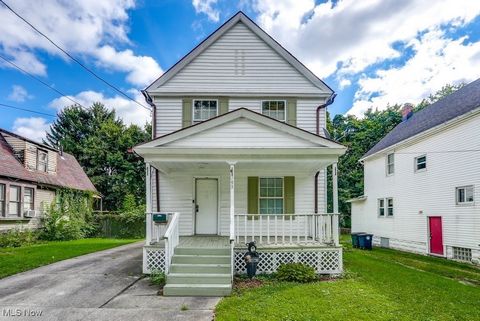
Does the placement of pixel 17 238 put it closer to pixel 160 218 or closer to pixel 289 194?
pixel 160 218

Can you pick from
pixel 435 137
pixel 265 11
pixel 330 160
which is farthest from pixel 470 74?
pixel 330 160

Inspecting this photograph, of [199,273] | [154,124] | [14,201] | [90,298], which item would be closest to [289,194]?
[199,273]

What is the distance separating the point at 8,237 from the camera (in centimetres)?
1480

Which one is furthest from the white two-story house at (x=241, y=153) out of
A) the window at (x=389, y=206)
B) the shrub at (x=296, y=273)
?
the window at (x=389, y=206)

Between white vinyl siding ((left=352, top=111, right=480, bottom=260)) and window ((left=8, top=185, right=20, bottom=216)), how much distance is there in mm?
20462

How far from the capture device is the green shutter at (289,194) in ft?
36.3

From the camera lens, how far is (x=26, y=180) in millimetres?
17094

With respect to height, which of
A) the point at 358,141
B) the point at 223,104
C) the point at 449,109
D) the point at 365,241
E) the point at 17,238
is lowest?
the point at 365,241

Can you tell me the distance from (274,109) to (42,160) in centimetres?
1597

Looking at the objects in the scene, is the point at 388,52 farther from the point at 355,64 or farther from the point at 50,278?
the point at 50,278

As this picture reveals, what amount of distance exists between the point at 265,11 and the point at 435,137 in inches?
387

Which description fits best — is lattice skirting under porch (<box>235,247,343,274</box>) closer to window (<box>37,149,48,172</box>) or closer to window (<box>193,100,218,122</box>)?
window (<box>193,100,218,122</box>)

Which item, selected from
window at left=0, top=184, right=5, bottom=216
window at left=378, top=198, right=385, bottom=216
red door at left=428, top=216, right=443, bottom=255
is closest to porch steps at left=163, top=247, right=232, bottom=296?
red door at left=428, top=216, right=443, bottom=255

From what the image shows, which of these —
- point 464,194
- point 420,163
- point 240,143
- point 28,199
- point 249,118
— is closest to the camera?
point 240,143
